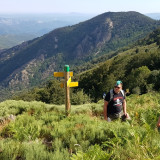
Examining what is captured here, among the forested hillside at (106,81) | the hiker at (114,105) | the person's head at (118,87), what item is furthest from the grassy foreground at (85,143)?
the forested hillside at (106,81)

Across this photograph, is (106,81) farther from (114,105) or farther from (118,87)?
(118,87)

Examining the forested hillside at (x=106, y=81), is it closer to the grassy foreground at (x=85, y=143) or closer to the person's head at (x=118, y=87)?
the person's head at (x=118, y=87)

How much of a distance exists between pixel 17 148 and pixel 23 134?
2.68 feet

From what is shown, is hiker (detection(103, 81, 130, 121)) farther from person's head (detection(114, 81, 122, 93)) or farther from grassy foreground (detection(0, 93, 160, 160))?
grassy foreground (detection(0, 93, 160, 160))

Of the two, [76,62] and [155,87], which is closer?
[155,87]

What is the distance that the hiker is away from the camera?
493 cm

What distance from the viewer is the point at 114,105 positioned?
5039mm

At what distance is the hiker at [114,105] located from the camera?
493 centimetres

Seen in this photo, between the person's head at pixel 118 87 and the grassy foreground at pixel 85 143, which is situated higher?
the person's head at pixel 118 87

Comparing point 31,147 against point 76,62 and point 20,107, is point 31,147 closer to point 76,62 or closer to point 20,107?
point 20,107

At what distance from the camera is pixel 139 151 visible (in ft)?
7.99

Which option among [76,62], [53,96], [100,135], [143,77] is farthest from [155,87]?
[76,62]

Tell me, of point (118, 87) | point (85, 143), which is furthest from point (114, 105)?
point (85, 143)

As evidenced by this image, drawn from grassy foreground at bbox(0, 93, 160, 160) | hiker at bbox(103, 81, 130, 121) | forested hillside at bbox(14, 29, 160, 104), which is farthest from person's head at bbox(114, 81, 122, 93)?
forested hillside at bbox(14, 29, 160, 104)
